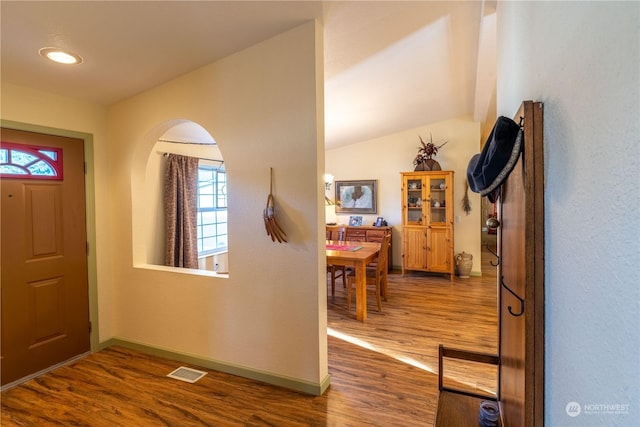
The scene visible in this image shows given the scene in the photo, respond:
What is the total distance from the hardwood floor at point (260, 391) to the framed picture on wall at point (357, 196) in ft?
10.8

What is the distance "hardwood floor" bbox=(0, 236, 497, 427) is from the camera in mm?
2084

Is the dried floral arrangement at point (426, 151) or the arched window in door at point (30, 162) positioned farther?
the dried floral arrangement at point (426, 151)

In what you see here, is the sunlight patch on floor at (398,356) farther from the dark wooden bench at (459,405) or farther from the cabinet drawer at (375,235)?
the cabinet drawer at (375,235)

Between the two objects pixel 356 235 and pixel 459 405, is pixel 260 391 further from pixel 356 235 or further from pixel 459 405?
pixel 356 235

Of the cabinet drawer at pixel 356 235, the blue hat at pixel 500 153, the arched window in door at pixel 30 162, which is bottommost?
the cabinet drawer at pixel 356 235

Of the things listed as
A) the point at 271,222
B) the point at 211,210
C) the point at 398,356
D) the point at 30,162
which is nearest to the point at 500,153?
the point at 271,222

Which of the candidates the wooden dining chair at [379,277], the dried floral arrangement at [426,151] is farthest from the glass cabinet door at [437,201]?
the wooden dining chair at [379,277]

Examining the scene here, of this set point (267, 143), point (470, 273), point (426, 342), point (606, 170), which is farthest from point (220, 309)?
point (470, 273)

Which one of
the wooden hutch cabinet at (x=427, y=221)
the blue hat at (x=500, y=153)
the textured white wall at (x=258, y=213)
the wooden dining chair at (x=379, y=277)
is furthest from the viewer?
the wooden hutch cabinet at (x=427, y=221)

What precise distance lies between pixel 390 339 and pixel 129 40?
328 centimetres

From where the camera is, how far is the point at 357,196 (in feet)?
21.4

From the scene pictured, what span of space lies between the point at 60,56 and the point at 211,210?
3004mm

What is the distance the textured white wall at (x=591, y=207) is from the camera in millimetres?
510

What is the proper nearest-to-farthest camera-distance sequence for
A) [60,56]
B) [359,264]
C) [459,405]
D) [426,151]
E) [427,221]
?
[459,405]
[60,56]
[359,264]
[427,221]
[426,151]
